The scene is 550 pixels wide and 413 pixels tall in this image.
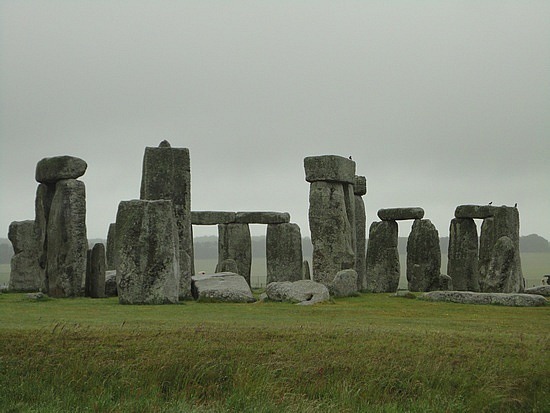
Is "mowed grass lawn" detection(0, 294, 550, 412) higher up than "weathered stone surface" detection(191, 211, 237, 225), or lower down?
lower down

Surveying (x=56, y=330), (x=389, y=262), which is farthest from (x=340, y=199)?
(x=56, y=330)

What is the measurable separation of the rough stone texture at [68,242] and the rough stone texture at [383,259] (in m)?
11.4

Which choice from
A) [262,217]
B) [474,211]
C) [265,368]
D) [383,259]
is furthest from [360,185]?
[265,368]

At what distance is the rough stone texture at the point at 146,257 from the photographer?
19866 millimetres

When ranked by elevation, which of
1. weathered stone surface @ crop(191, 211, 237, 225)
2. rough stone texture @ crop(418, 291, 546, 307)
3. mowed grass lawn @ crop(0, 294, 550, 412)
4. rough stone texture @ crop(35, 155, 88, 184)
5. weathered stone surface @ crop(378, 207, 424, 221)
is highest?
rough stone texture @ crop(35, 155, 88, 184)

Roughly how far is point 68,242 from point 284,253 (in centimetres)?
1462

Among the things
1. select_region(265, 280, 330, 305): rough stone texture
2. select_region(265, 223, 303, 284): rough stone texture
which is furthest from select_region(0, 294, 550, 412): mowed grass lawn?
select_region(265, 223, 303, 284): rough stone texture

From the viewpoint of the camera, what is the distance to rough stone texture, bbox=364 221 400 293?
30.3 metres

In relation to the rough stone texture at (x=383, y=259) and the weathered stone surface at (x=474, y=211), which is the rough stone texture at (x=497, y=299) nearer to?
the rough stone texture at (x=383, y=259)

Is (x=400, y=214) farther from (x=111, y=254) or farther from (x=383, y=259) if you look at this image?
(x=111, y=254)

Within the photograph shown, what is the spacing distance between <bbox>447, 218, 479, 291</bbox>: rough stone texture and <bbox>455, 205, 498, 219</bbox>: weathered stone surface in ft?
1.33

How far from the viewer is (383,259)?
101 feet

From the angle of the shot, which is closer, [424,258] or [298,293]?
[298,293]

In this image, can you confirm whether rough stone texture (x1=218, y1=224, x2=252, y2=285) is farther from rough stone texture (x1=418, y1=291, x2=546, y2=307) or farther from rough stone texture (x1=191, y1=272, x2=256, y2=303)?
rough stone texture (x1=418, y1=291, x2=546, y2=307)
